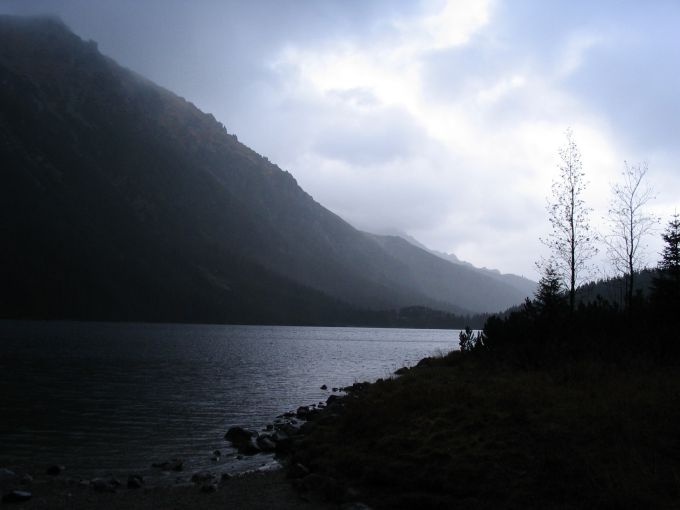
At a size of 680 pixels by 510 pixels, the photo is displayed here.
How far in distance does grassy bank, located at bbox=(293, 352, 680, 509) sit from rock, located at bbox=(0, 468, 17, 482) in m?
10.0

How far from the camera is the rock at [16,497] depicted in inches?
586

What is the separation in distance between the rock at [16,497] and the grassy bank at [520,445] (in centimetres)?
876

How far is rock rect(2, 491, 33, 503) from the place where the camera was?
14.9 m

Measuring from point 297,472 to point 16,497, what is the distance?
8444 millimetres

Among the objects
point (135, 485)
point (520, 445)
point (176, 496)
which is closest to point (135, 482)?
point (135, 485)

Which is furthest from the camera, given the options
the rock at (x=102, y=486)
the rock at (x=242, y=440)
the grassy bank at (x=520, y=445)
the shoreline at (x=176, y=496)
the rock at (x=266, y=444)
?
the rock at (x=266, y=444)

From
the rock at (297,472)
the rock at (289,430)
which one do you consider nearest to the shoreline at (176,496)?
the rock at (297,472)

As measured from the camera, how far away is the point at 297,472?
666 inches

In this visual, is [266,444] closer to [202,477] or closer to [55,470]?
[202,477]

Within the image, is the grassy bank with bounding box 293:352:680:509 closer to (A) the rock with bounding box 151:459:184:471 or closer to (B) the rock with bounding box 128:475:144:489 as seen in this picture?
(A) the rock with bounding box 151:459:184:471

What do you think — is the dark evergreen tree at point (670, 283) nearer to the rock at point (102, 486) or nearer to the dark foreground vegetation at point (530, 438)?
the dark foreground vegetation at point (530, 438)

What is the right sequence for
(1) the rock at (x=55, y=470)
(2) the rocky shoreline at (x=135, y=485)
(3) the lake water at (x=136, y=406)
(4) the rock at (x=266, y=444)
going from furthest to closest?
(4) the rock at (x=266, y=444) < (3) the lake water at (x=136, y=406) < (1) the rock at (x=55, y=470) < (2) the rocky shoreline at (x=135, y=485)

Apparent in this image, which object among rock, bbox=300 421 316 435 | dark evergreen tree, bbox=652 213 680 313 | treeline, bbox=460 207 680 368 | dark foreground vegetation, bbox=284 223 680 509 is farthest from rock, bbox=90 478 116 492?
dark evergreen tree, bbox=652 213 680 313

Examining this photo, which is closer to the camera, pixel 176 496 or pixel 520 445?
pixel 520 445
